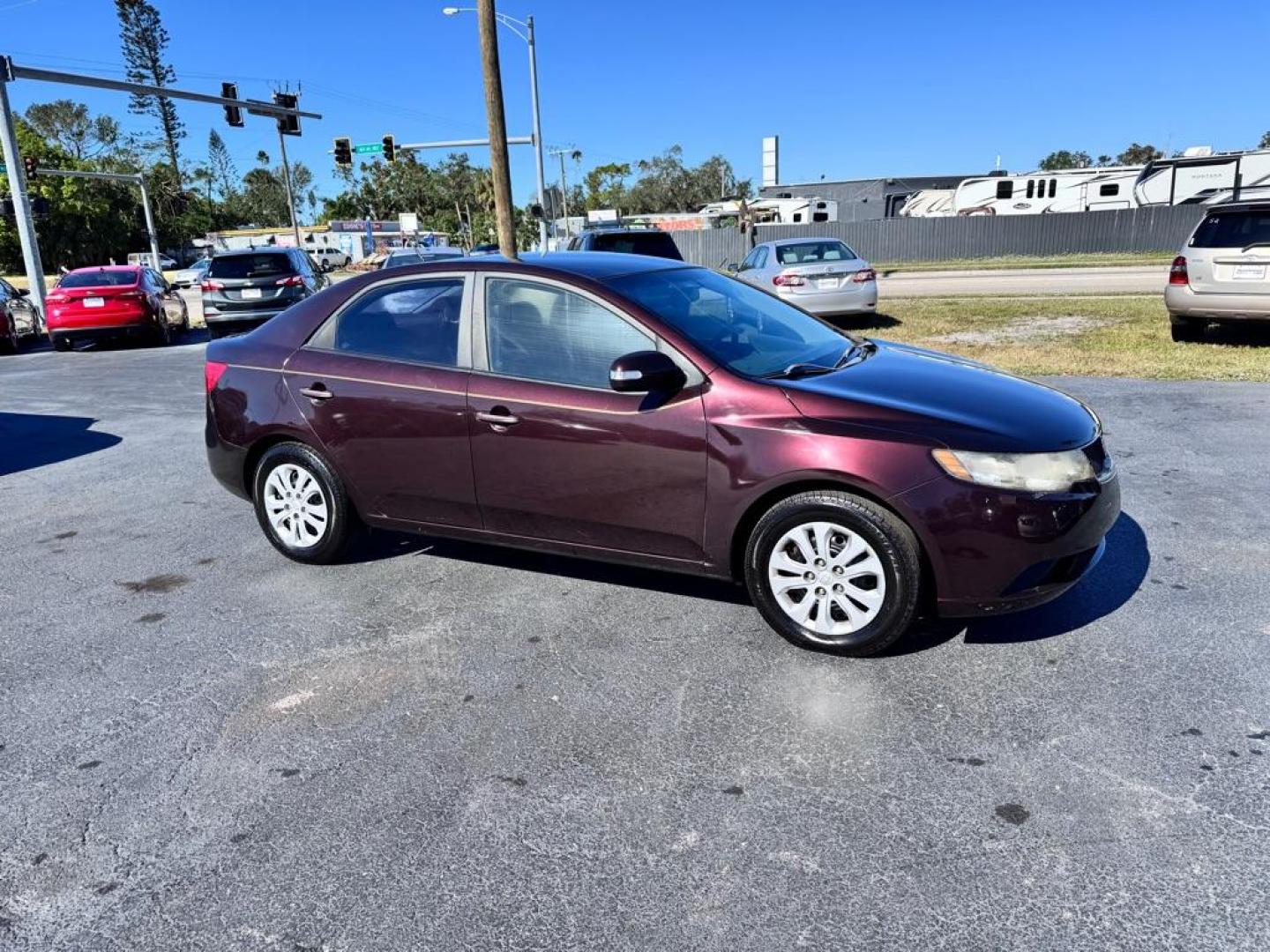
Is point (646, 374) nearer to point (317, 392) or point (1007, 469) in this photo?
point (1007, 469)

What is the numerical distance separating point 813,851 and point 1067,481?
5.87ft

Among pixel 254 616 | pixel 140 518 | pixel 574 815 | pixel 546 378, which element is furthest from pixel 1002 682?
pixel 140 518

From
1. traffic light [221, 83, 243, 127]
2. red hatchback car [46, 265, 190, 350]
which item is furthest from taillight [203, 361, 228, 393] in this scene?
traffic light [221, 83, 243, 127]

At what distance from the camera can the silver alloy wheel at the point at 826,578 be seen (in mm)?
3600

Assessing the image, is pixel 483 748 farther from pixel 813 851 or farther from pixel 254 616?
pixel 254 616

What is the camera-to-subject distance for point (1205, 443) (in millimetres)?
6738

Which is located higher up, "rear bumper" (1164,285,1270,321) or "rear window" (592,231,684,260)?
"rear window" (592,231,684,260)

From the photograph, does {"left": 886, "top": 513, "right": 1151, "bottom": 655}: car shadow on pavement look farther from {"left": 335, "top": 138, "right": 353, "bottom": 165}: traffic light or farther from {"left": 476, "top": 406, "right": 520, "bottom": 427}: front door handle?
{"left": 335, "top": 138, "right": 353, "bottom": 165}: traffic light

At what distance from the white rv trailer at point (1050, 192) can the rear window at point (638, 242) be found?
27730 mm

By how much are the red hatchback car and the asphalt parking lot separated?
12737mm

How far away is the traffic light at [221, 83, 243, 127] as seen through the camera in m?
24.0

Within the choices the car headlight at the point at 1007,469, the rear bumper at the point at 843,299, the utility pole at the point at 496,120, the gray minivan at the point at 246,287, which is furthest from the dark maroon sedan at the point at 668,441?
the utility pole at the point at 496,120

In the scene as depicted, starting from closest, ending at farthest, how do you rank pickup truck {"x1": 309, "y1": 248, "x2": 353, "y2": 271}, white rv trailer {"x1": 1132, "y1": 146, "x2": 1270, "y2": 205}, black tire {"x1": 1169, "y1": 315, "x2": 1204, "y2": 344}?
black tire {"x1": 1169, "y1": 315, "x2": 1204, "y2": 344}
white rv trailer {"x1": 1132, "y1": 146, "x2": 1270, "y2": 205}
pickup truck {"x1": 309, "y1": 248, "x2": 353, "y2": 271}

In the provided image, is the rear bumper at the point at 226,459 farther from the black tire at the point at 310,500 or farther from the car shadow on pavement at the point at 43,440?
the car shadow on pavement at the point at 43,440
